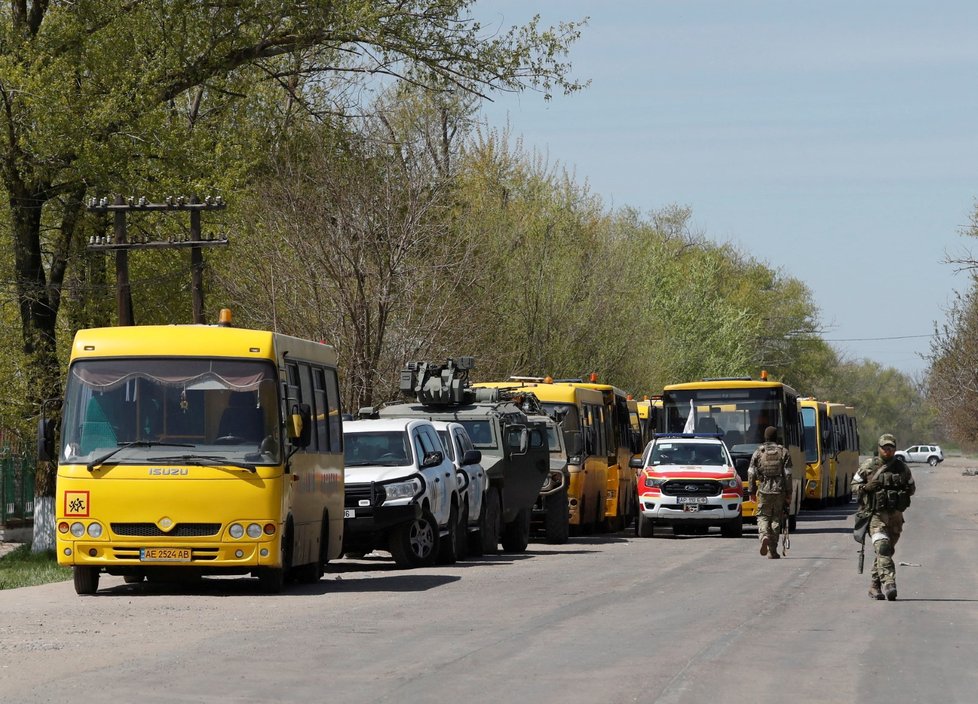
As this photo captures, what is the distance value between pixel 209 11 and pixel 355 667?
21.9 metres

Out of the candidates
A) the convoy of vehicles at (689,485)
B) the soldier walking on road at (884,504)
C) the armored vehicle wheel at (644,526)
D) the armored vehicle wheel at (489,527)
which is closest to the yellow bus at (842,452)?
the armored vehicle wheel at (644,526)

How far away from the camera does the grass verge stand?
75.8ft

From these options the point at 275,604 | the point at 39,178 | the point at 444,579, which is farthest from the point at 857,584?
the point at 39,178

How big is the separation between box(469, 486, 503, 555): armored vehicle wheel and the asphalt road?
109 inches

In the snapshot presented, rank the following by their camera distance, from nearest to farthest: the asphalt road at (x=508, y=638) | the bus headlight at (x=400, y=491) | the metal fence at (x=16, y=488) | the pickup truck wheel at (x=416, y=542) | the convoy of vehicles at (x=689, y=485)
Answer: the asphalt road at (x=508, y=638), the bus headlight at (x=400, y=491), the pickup truck wheel at (x=416, y=542), the convoy of vehicles at (x=689, y=485), the metal fence at (x=16, y=488)

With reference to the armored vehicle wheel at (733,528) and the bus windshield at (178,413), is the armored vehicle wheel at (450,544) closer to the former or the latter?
the bus windshield at (178,413)

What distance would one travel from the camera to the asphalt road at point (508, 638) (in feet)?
36.3

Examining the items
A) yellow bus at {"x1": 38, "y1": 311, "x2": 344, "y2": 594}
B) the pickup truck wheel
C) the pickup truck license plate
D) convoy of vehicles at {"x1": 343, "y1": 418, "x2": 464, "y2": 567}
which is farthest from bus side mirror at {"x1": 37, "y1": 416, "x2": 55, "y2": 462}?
the pickup truck wheel

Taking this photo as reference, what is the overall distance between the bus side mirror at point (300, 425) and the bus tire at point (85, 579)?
2414 mm

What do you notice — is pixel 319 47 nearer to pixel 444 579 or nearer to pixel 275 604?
pixel 444 579

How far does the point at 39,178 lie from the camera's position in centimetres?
3109

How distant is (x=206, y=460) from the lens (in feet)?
60.6

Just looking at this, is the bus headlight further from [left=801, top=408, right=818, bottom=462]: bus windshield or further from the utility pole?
[left=801, top=408, right=818, bottom=462]: bus windshield

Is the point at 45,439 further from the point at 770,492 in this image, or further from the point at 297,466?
the point at 770,492
